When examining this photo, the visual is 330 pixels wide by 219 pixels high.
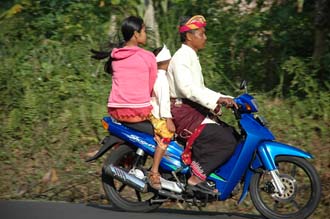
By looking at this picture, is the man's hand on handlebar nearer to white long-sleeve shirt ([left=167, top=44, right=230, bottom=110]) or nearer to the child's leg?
white long-sleeve shirt ([left=167, top=44, right=230, bottom=110])

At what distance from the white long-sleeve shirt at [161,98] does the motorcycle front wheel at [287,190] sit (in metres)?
0.94

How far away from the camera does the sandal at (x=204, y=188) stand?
20.0 feet

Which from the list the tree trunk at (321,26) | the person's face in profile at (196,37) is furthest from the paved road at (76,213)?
the tree trunk at (321,26)

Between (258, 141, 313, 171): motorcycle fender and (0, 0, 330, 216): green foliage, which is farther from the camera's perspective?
(0, 0, 330, 216): green foliage

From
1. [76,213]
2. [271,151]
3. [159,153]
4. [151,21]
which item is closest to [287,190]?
[271,151]

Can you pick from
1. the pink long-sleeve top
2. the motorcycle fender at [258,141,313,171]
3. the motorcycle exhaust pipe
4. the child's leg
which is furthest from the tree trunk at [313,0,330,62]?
the motorcycle exhaust pipe

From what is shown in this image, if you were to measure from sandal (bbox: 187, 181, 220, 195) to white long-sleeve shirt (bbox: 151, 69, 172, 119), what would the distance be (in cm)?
63

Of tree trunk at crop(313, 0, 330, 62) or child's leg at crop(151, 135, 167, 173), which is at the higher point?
tree trunk at crop(313, 0, 330, 62)

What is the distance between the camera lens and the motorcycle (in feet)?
19.6

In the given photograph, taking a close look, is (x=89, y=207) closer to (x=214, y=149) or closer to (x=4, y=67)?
(x=214, y=149)

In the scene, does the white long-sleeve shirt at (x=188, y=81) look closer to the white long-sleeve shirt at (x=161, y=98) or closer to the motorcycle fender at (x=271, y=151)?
the white long-sleeve shirt at (x=161, y=98)

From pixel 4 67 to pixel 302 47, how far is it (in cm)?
379

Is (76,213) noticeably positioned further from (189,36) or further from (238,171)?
(189,36)

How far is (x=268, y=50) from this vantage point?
29.6 ft
